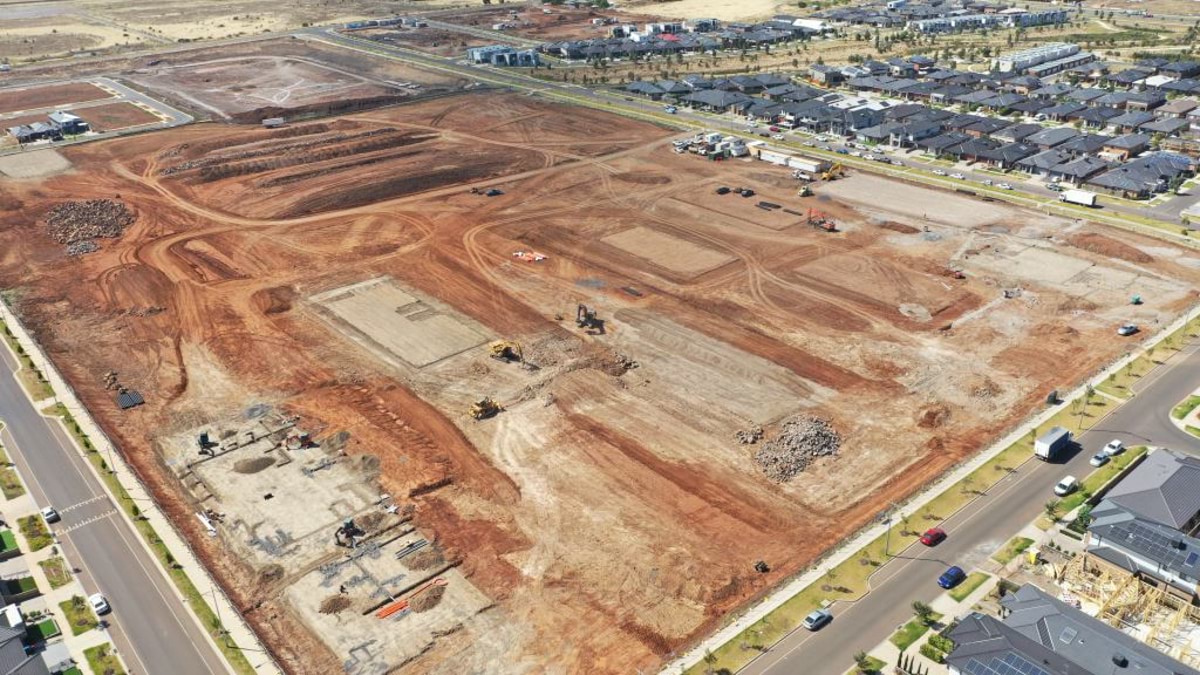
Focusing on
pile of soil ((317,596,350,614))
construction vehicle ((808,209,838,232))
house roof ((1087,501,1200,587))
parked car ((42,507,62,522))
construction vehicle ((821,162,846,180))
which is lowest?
pile of soil ((317,596,350,614))

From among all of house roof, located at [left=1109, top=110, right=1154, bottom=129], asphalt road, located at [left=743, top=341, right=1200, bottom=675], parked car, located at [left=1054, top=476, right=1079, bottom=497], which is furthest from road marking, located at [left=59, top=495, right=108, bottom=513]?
house roof, located at [left=1109, top=110, right=1154, bottom=129]

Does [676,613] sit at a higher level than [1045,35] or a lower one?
lower

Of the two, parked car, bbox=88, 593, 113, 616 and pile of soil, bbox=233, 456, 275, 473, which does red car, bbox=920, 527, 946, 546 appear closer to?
pile of soil, bbox=233, 456, 275, 473

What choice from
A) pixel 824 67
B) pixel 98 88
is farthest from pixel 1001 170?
pixel 98 88

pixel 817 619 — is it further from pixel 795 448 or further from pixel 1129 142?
pixel 1129 142

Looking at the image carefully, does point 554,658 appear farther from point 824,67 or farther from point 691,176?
point 824,67

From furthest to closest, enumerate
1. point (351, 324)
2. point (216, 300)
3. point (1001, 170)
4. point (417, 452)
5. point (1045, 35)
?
1. point (1045, 35)
2. point (1001, 170)
3. point (216, 300)
4. point (351, 324)
5. point (417, 452)

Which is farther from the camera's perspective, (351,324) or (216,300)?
(216,300)
